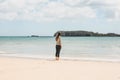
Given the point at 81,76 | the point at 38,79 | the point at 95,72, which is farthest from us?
the point at 95,72

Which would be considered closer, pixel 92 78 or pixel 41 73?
pixel 92 78

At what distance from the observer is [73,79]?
1041 cm

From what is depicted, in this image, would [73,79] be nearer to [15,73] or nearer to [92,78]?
[92,78]

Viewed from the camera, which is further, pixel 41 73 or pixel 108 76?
pixel 41 73

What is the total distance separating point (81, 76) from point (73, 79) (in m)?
0.69

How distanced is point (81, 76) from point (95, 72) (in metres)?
1.09

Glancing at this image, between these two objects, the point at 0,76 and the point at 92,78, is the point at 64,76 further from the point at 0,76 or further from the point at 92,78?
the point at 0,76

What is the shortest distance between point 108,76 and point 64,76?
64.6 inches

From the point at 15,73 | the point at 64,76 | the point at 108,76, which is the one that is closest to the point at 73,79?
the point at 64,76

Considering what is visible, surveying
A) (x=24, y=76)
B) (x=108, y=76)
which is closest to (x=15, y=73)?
(x=24, y=76)

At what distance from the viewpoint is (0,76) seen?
35.9 feet

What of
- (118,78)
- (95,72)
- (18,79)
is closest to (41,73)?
(18,79)

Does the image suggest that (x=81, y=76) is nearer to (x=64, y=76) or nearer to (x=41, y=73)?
(x=64, y=76)

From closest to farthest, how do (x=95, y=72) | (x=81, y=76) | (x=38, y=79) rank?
(x=38, y=79) → (x=81, y=76) → (x=95, y=72)
